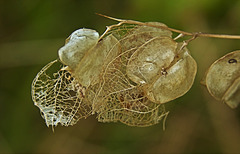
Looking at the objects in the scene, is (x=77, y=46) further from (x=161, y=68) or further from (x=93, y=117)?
(x=93, y=117)

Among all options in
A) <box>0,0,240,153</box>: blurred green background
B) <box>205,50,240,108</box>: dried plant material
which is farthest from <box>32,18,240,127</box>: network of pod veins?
<box>0,0,240,153</box>: blurred green background

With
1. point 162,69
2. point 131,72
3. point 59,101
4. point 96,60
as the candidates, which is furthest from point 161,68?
point 59,101

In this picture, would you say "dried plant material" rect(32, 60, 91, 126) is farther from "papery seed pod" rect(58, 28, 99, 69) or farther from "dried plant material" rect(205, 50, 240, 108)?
"dried plant material" rect(205, 50, 240, 108)

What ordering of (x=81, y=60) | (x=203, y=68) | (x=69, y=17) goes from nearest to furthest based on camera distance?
1. (x=81, y=60)
2. (x=203, y=68)
3. (x=69, y=17)

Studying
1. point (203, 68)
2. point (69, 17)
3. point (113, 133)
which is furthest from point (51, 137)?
point (203, 68)

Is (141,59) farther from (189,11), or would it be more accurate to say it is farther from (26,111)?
(26,111)

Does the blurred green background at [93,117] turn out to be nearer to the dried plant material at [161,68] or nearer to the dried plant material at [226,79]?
the dried plant material at [226,79]
